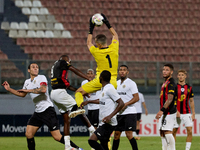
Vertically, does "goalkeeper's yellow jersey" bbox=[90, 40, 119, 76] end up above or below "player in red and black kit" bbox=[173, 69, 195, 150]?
above

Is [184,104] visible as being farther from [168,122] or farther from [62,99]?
[62,99]

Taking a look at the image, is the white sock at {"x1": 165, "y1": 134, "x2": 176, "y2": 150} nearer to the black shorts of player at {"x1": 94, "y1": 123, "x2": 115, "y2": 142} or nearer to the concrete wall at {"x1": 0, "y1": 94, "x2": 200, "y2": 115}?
the black shorts of player at {"x1": 94, "y1": 123, "x2": 115, "y2": 142}

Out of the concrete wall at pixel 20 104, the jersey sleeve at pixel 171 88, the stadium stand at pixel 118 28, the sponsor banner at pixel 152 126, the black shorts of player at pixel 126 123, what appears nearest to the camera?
the jersey sleeve at pixel 171 88

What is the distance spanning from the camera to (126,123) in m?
7.71

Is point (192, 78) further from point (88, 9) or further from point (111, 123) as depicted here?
point (111, 123)

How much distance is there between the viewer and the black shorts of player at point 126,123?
7680 mm

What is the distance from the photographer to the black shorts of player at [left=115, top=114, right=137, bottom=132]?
7680 mm

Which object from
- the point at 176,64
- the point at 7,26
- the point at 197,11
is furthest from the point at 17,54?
the point at 197,11

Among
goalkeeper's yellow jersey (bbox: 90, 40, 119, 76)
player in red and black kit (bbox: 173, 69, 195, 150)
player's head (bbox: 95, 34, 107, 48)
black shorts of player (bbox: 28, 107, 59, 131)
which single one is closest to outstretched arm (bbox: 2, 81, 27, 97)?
black shorts of player (bbox: 28, 107, 59, 131)

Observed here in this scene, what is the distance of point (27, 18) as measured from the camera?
62.0 ft

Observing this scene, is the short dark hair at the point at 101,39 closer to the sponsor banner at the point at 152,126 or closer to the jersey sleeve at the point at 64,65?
the jersey sleeve at the point at 64,65

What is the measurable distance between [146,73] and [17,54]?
680 cm

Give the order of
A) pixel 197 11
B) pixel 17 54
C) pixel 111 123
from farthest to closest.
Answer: pixel 197 11, pixel 17 54, pixel 111 123

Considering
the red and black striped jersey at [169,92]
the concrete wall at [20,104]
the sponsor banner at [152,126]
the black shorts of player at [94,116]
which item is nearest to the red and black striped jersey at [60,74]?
the red and black striped jersey at [169,92]
